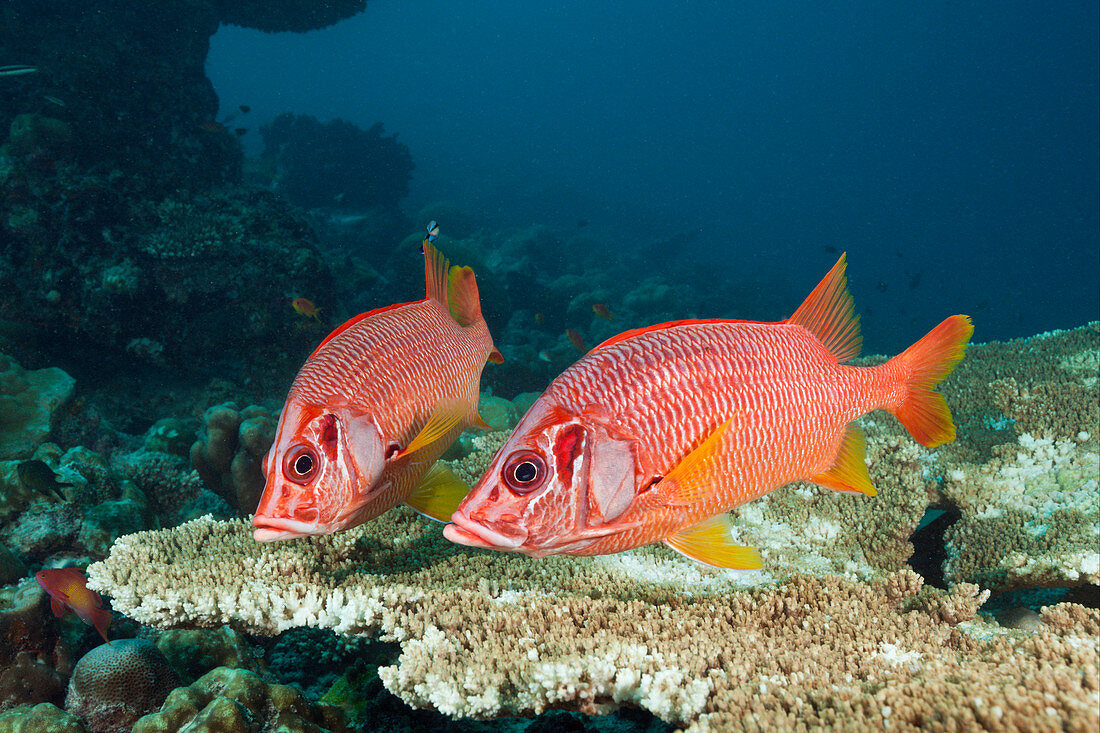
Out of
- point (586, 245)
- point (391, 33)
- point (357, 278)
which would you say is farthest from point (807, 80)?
point (357, 278)

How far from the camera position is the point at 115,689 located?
8.71ft

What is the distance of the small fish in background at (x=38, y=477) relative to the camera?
402 centimetres

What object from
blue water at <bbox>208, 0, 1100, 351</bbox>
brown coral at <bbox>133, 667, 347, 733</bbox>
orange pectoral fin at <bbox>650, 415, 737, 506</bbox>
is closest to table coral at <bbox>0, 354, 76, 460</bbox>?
brown coral at <bbox>133, 667, 347, 733</bbox>

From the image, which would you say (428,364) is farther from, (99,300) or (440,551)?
(99,300)

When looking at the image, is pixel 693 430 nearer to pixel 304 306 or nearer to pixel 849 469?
pixel 849 469

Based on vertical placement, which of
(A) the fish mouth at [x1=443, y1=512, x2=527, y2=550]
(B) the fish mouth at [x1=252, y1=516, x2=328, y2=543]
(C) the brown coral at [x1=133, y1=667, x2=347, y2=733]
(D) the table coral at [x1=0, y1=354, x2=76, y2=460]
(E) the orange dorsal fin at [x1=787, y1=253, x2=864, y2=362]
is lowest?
(D) the table coral at [x1=0, y1=354, x2=76, y2=460]

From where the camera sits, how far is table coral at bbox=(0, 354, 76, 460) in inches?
212

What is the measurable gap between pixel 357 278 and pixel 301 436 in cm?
1156

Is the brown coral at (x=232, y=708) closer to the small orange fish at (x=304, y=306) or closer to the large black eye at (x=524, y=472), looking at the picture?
the large black eye at (x=524, y=472)

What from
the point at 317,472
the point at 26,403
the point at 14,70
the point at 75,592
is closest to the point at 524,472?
the point at 317,472

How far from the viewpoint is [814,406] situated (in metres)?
2.06

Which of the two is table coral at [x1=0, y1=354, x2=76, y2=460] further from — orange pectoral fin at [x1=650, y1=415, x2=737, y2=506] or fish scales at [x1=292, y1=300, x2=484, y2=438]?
orange pectoral fin at [x1=650, y1=415, x2=737, y2=506]

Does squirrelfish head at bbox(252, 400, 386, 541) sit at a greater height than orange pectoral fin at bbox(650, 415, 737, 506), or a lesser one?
lesser

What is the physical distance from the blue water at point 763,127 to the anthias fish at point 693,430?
26493mm
